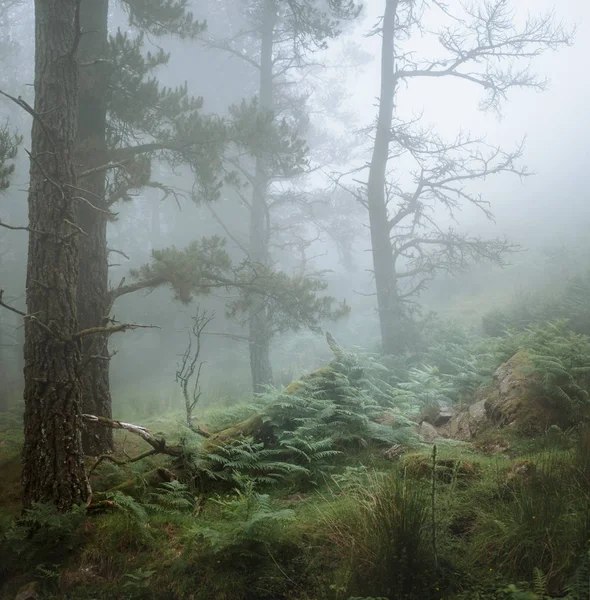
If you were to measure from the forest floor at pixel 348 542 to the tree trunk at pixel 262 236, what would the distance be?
8.00m

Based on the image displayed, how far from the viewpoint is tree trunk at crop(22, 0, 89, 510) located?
438cm

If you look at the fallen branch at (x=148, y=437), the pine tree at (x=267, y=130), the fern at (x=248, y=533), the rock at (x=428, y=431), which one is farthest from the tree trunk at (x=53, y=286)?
the rock at (x=428, y=431)

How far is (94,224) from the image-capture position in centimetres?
686

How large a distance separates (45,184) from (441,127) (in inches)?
2095

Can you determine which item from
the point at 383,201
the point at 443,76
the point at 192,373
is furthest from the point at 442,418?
the point at 443,76

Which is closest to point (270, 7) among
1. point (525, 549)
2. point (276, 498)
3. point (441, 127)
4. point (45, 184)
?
point (45, 184)

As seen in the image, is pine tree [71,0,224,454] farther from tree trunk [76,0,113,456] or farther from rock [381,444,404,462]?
rock [381,444,404,462]

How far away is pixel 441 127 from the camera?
5128cm

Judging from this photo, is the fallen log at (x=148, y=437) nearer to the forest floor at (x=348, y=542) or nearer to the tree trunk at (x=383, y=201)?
the forest floor at (x=348, y=542)

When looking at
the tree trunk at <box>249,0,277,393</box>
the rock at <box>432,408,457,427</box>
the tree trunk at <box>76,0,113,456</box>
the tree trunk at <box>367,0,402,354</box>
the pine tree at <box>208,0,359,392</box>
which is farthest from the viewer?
the tree trunk at <box>249,0,277,393</box>

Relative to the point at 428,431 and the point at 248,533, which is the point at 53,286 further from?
the point at 428,431

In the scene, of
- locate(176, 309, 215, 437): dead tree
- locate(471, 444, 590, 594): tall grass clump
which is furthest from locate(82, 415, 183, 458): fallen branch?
locate(471, 444, 590, 594): tall grass clump

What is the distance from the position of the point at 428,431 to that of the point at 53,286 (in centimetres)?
491

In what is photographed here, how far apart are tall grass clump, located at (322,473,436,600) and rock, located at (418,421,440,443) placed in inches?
111
